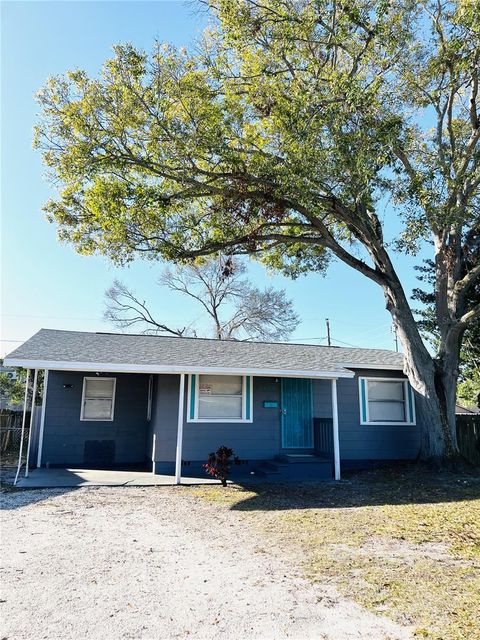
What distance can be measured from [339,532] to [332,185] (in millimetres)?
6943

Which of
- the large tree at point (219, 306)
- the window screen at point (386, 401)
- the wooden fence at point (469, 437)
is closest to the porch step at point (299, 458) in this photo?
the window screen at point (386, 401)

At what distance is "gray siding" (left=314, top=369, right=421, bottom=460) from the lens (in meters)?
12.0

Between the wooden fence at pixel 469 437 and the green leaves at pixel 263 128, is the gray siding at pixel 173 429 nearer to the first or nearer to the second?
the wooden fence at pixel 469 437

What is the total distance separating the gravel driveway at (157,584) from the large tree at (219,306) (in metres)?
22.4

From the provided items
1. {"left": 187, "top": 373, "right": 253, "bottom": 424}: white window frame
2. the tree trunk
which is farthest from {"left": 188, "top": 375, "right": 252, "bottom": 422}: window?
the tree trunk

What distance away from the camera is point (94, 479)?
9.62 m

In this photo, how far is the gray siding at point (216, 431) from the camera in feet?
34.5

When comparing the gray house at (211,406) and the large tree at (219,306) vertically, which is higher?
the large tree at (219,306)

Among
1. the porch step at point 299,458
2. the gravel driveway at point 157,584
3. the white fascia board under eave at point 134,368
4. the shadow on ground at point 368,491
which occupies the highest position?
the white fascia board under eave at point 134,368

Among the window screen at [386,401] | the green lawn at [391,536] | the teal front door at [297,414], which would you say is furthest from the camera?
the window screen at [386,401]

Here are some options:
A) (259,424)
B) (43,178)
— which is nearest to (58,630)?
(259,424)

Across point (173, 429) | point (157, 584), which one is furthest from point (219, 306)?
point (157, 584)

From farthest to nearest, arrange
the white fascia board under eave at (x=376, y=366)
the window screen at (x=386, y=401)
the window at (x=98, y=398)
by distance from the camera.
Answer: the window screen at (x=386, y=401), the white fascia board under eave at (x=376, y=366), the window at (x=98, y=398)

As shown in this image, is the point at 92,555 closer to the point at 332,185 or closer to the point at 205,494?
the point at 205,494
